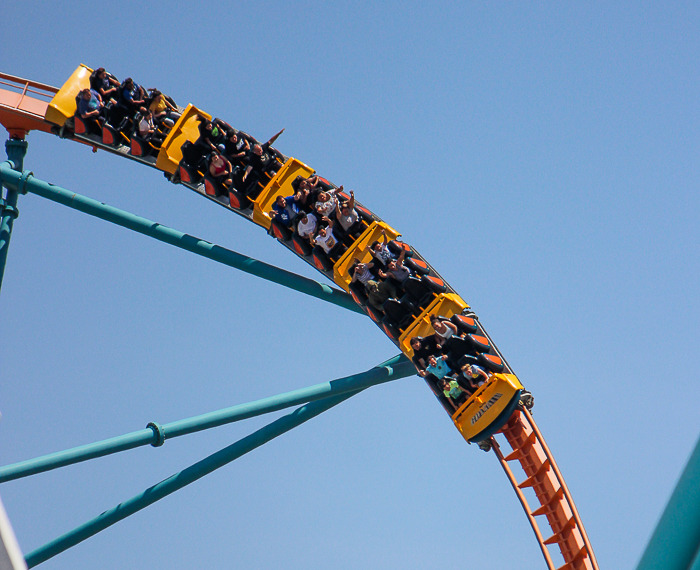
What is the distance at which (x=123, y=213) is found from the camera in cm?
726

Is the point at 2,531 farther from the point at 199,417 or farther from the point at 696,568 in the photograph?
the point at 199,417

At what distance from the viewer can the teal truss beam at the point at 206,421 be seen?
5723mm

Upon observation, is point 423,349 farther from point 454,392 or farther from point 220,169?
point 220,169

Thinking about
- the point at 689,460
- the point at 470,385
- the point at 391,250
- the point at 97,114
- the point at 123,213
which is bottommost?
the point at 689,460

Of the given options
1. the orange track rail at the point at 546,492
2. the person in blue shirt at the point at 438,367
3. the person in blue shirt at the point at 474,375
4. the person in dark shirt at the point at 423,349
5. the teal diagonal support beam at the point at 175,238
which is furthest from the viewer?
the teal diagonal support beam at the point at 175,238

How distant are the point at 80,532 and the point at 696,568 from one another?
5.29 meters

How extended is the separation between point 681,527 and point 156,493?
5.11 metres

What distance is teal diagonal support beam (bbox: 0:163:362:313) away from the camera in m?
6.96

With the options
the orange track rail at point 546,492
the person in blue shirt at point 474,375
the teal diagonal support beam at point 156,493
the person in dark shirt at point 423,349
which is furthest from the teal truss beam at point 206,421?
the orange track rail at point 546,492

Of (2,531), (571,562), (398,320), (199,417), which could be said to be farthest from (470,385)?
(2,531)

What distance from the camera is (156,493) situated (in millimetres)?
6074

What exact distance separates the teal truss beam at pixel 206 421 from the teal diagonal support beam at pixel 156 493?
8.5 inches

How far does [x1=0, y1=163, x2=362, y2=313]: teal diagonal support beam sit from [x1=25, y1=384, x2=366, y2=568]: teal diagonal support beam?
1219mm

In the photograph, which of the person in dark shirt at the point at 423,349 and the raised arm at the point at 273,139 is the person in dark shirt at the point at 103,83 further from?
the person in dark shirt at the point at 423,349
